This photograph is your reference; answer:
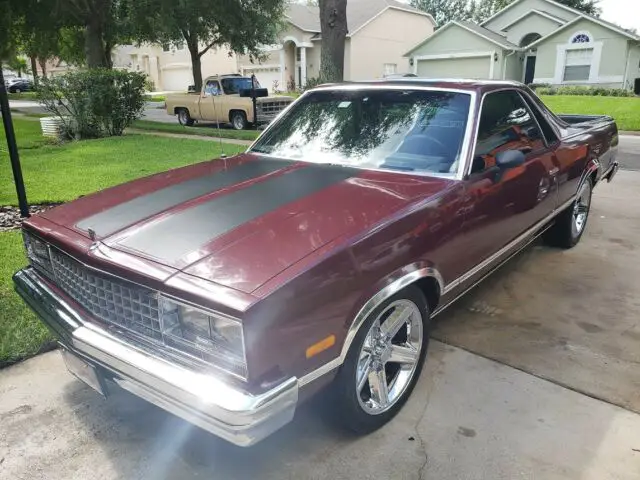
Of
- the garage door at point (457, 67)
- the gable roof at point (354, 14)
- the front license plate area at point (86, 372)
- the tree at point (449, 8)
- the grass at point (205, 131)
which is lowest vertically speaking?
the grass at point (205, 131)

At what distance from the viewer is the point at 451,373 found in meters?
3.15

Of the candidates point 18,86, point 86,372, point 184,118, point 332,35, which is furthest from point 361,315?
point 18,86

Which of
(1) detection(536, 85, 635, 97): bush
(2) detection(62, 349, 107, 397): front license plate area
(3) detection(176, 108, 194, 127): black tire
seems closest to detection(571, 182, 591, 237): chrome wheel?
(2) detection(62, 349, 107, 397): front license plate area

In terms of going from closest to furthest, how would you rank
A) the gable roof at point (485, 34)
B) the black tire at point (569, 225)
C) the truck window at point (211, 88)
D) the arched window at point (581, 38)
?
1. the black tire at point (569, 225)
2. the truck window at point (211, 88)
3. the arched window at point (581, 38)
4. the gable roof at point (485, 34)

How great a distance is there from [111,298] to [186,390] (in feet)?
2.19

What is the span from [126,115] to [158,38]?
492 inches

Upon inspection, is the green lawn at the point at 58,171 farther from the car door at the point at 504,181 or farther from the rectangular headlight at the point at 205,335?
the car door at the point at 504,181

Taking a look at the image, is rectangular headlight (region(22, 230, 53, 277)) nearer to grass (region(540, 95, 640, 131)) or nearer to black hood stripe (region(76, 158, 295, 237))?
black hood stripe (region(76, 158, 295, 237))

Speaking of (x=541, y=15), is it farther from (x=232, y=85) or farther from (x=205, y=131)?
(x=205, y=131)

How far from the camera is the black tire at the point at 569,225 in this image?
498 centimetres

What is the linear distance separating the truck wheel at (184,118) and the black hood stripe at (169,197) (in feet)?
51.6

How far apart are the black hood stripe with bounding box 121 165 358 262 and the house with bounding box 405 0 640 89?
25193mm

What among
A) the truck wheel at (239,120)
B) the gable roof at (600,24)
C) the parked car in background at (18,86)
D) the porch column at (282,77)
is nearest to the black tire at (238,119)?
the truck wheel at (239,120)

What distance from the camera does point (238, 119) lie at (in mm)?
16625
